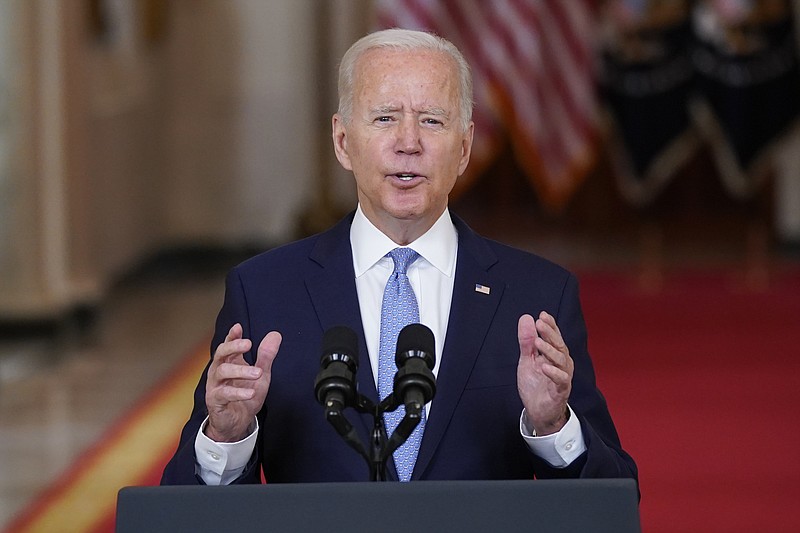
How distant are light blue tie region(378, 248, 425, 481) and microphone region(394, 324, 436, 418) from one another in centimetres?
49

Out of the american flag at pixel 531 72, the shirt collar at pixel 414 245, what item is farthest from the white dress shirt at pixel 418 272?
the american flag at pixel 531 72

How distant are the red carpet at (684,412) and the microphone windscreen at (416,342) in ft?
11.1

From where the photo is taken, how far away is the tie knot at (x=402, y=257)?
105 inches

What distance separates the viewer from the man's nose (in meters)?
2.50

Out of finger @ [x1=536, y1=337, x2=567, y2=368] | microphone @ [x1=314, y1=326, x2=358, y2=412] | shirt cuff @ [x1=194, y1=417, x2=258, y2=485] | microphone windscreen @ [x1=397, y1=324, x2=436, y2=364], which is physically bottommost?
shirt cuff @ [x1=194, y1=417, x2=258, y2=485]

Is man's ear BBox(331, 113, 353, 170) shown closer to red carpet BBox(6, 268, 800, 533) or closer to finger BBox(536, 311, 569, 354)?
finger BBox(536, 311, 569, 354)

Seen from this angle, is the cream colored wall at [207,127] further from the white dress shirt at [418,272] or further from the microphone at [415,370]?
the microphone at [415,370]

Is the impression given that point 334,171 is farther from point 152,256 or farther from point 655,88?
point 655,88

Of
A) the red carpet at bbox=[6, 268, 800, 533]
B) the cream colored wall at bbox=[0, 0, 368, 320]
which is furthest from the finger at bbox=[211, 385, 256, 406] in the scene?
the cream colored wall at bbox=[0, 0, 368, 320]

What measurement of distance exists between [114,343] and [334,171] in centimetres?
385

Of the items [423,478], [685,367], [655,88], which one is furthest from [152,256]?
[423,478]

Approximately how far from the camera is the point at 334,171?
1267cm

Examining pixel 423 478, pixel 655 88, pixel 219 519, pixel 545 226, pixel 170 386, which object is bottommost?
pixel 545 226

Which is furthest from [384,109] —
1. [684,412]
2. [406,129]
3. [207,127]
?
[207,127]
